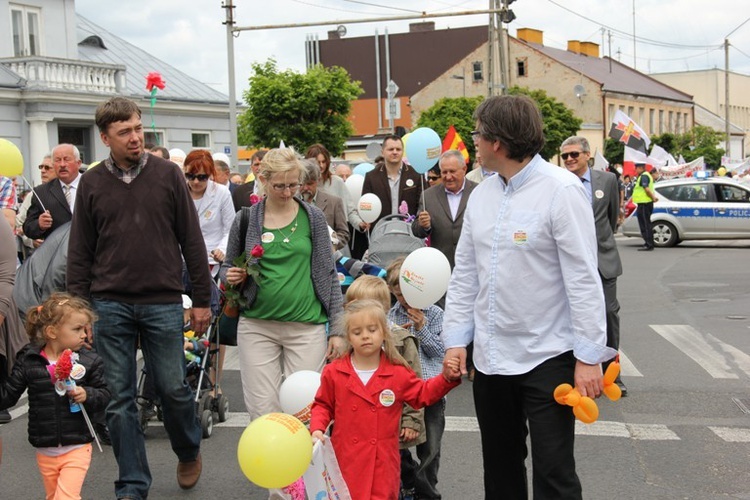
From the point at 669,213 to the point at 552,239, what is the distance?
69.8 feet

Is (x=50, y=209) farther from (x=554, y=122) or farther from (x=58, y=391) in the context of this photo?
(x=554, y=122)

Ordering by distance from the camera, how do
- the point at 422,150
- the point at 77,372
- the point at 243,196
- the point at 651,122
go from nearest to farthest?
1. the point at 77,372
2. the point at 243,196
3. the point at 422,150
4. the point at 651,122

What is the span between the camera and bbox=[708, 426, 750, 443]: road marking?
7086mm

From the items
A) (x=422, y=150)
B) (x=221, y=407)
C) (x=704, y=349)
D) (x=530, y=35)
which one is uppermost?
(x=530, y=35)

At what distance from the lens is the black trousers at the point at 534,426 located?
409cm

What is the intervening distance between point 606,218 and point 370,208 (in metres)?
2.23

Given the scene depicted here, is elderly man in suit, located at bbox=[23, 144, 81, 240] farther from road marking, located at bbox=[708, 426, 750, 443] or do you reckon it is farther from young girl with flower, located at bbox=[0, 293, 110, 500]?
road marking, located at bbox=[708, 426, 750, 443]

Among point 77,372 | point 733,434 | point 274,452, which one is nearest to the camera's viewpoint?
point 274,452

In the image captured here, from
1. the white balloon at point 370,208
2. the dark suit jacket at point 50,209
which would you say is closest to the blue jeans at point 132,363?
the dark suit jacket at point 50,209

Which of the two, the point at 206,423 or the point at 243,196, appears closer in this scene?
the point at 206,423

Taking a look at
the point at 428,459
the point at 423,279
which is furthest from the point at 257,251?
the point at 428,459

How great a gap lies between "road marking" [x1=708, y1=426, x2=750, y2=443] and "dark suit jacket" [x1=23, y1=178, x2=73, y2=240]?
207 inches

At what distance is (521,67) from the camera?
74.9 m

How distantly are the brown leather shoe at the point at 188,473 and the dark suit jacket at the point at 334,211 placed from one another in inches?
119
